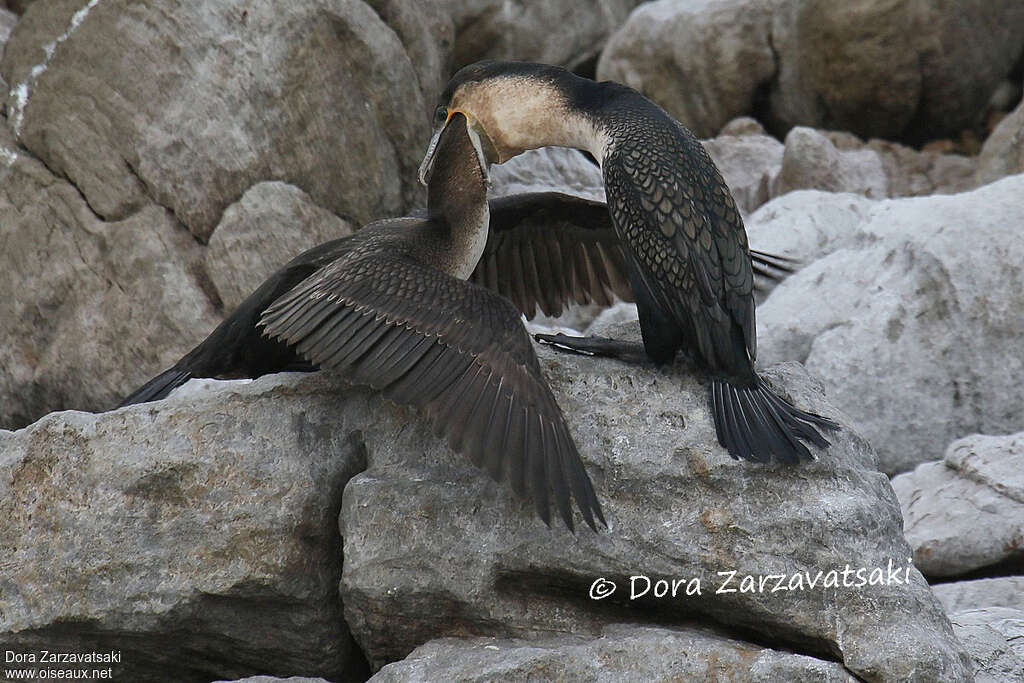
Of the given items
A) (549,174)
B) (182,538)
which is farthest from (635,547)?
(549,174)

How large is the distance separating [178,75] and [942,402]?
154 inches

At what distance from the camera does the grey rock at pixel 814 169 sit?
Result: 29.2 ft

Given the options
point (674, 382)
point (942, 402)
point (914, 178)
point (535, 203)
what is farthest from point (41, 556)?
point (914, 178)

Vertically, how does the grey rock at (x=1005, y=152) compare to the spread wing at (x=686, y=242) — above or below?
below

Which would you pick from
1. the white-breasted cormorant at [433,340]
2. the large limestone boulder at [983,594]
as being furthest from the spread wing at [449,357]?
the large limestone boulder at [983,594]

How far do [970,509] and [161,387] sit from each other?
2995 millimetres

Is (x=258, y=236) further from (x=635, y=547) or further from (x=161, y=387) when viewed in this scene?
(x=635, y=547)

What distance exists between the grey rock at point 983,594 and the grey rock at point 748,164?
477 cm

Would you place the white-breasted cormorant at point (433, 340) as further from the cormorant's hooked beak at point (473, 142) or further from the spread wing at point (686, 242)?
the spread wing at point (686, 242)

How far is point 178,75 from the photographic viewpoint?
21.3ft

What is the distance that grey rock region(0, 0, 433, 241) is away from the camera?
650 cm

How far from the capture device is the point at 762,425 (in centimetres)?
Result: 387

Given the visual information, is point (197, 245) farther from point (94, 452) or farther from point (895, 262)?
point (895, 262)

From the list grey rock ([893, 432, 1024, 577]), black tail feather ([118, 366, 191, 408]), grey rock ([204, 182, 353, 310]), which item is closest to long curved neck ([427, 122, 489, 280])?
black tail feather ([118, 366, 191, 408])
